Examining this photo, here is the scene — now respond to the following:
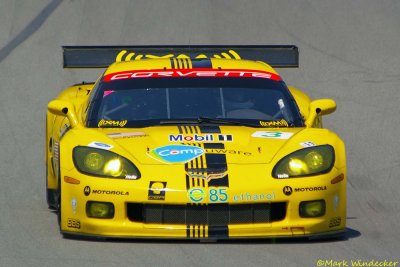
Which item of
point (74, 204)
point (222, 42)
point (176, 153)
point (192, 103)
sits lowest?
point (222, 42)

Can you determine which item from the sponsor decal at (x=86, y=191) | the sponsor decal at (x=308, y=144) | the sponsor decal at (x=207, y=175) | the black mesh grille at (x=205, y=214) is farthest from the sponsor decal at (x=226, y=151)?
the sponsor decal at (x=86, y=191)

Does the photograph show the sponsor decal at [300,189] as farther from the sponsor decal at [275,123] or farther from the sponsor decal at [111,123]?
the sponsor decal at [111,123]

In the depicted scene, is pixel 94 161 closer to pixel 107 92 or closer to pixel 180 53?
pixel 107 92

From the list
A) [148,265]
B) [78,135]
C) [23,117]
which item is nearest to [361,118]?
[23,117]

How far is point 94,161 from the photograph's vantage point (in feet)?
26.4

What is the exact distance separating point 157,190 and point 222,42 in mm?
9938

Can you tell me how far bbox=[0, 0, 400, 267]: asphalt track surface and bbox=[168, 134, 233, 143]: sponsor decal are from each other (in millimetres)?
824

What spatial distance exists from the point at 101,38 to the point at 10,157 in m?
6.10

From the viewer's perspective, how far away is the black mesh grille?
7762 millimetres

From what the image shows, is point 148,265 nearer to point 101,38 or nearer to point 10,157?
point 10,157

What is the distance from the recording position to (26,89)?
1498 centimetres

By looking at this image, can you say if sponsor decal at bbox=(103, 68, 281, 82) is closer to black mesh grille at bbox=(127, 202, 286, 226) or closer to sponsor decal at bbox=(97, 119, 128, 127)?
sponsor decal at bbox=(97, 119, 128, 127)

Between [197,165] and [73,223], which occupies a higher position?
[197,165]

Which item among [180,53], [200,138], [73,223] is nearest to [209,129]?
[200,138]
